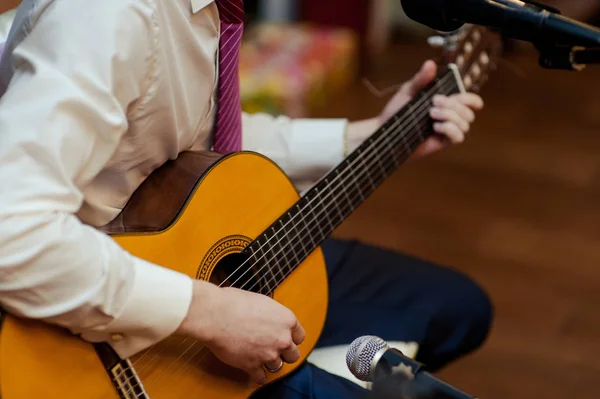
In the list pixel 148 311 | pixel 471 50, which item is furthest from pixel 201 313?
pixel 471 50

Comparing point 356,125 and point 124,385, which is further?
point 356,125

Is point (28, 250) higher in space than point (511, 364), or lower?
higher

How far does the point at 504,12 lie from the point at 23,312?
0.58 meters

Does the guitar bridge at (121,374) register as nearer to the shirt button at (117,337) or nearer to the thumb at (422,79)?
the shirt button at (117,337)

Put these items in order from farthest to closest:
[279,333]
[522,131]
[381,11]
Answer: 1. [381,11]
2. [522,131]
3. [279,333]

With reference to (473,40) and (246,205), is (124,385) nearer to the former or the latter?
(246,205)

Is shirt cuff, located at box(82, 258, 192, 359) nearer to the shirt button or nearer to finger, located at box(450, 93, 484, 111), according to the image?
the shirt button

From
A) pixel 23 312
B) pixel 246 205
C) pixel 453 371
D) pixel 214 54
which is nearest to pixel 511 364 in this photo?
pixel 453 371

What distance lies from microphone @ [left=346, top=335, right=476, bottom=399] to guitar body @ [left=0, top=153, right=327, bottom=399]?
29 cm

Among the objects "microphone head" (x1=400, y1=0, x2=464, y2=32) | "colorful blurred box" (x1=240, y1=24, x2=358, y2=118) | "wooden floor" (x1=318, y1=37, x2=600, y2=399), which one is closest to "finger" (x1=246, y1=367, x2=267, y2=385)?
"microphone head" (x1=400, y1=0, x2=464, y2=32)

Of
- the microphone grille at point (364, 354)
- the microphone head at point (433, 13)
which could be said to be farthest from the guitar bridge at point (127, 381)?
the microphone head at point (433, 13)

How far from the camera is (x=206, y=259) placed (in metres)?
0.94

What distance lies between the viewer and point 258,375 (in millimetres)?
973

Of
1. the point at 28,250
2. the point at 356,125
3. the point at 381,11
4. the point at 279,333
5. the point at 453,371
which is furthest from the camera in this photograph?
the point at 381,11
